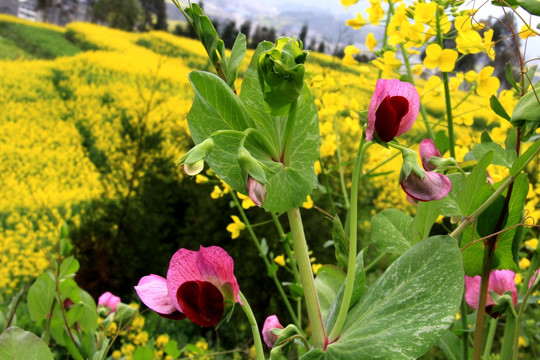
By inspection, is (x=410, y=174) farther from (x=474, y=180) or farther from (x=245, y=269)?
(x=245, y=269)

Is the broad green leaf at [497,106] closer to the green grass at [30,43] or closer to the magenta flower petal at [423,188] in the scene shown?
the magenta flower petal at [423,188]

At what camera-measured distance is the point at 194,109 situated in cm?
23

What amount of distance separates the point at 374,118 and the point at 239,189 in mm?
72

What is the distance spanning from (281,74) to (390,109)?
0.05m

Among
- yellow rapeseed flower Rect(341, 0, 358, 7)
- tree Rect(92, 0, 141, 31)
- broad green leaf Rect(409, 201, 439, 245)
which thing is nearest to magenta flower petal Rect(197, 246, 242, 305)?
broad green leaf Rect(409, 201, 439, 245)

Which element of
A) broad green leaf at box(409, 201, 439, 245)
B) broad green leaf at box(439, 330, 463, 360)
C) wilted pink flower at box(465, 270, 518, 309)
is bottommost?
broad green leaf at box(439, 330, 463, 360)

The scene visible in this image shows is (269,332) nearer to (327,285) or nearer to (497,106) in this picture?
(327,285)

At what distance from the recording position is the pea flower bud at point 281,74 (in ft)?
0.61

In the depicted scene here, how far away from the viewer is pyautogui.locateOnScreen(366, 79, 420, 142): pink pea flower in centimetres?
21

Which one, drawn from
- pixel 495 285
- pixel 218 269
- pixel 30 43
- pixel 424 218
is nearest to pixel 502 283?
pixel 495 285

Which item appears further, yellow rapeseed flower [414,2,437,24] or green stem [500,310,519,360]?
yellow rapeseed flower [414,2,437,24]

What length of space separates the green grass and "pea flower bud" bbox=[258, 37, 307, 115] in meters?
3.19

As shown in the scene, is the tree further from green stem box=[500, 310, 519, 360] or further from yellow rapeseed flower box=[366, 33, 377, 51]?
green stem box=[500, 310, 519, 360]

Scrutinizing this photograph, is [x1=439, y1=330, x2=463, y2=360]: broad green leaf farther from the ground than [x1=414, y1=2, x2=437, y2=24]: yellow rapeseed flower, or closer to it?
closer to it
